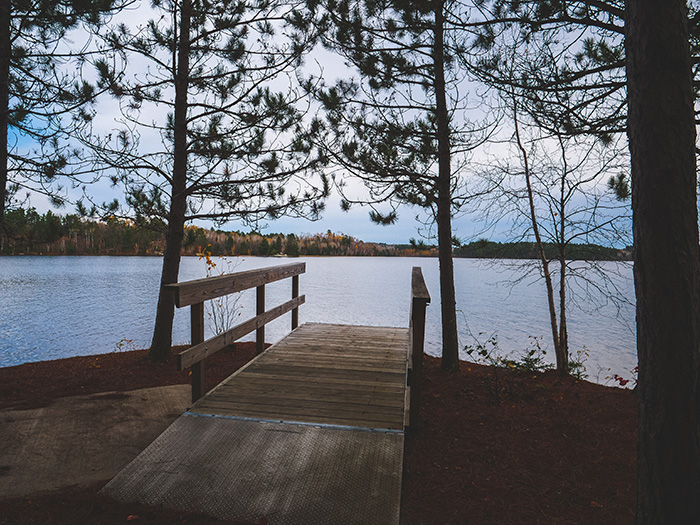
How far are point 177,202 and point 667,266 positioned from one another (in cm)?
636

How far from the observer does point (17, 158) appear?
523cm

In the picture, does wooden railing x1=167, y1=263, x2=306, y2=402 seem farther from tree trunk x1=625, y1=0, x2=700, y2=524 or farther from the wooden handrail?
tree trunk x1=625, y1=0, x2=700, y2=524

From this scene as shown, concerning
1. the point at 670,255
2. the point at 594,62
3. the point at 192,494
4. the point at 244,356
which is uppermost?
the point at 594,62

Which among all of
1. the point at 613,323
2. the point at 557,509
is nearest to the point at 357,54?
the point at 557,509

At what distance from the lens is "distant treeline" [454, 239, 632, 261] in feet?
20.2

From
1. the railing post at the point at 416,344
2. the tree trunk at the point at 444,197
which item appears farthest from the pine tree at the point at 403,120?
the railing post at the point at 416,344

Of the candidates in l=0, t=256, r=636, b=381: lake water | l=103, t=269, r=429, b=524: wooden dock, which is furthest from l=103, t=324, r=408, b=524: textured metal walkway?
l=0, t=256, r=636, b=381: lake water

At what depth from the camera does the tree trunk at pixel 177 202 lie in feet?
21.1

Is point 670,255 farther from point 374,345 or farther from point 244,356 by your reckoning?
point 244,356

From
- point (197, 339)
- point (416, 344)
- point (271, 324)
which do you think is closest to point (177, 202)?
point (197, 339)

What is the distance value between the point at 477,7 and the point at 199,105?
→ 4.30 metres

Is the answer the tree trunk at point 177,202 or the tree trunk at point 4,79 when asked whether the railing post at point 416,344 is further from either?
the tree trunk at point 4,79

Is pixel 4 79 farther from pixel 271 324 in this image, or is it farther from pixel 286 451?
pixel 271 324

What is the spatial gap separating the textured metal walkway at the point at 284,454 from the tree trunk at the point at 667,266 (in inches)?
52.3
